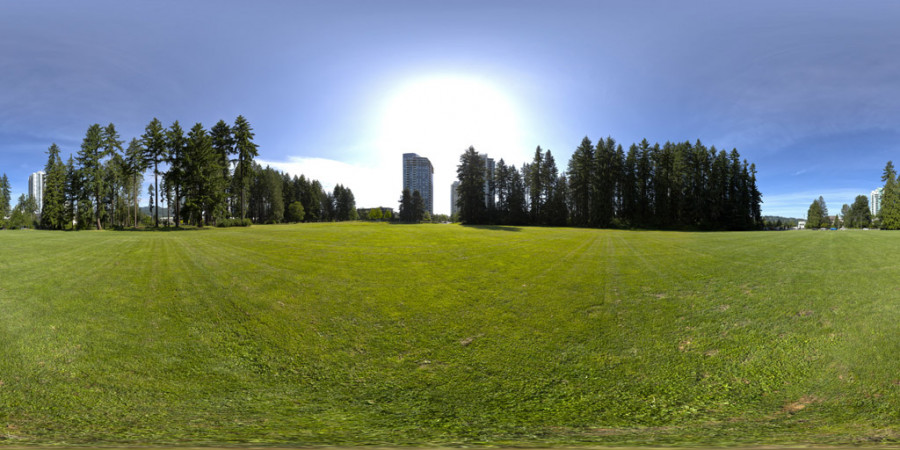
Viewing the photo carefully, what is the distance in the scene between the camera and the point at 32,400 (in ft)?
14.7

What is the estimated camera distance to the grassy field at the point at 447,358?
164 inches

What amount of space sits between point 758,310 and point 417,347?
755 cm

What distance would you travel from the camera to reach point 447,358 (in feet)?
19.1

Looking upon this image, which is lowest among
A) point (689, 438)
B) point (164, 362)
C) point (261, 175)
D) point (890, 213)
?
point (689, 438)

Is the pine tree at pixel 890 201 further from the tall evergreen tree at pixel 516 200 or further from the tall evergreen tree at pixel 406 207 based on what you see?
the tall evergreen tree at pixel 406 207

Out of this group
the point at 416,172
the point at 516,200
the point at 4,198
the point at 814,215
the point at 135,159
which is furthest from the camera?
the point at 416,172

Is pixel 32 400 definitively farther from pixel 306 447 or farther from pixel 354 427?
pixel 354 427

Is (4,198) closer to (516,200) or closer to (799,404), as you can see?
(516,200)

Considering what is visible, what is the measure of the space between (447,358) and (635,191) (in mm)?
54670

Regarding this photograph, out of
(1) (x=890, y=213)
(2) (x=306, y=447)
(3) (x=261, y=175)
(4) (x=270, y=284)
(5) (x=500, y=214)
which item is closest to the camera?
(2) (x=306, y=447)

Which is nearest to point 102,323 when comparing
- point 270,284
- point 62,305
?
point 62,305

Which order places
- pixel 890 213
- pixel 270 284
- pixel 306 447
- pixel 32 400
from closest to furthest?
pixel 306 447 < pixel 32 400 < pixel 270 284 < pixel 890 213

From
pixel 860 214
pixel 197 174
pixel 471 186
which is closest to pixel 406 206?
pixel 471 186

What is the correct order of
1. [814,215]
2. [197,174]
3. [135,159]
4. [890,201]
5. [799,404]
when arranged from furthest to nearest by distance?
[814,215] < [890,201] < [135,159] < [197,174] < [799,404]
